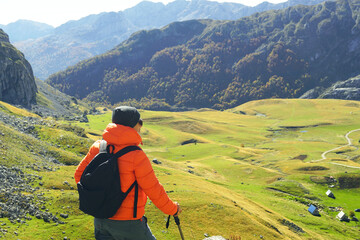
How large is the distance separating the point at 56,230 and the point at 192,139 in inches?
6845

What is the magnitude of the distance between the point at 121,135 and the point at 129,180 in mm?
1483

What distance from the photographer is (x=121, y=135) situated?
939cm

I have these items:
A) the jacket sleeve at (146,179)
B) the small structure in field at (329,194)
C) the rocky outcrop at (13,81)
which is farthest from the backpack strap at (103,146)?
the rocky outcrop at (13,81)

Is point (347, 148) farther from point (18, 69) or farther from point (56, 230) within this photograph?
point (18, 69)

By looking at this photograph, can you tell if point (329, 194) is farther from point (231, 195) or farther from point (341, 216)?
point (231, 195)

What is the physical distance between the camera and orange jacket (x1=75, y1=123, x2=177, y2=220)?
9164 mm

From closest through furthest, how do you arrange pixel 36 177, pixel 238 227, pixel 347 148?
pixel 238 227 < pixel 36 177 < pixel 347 148

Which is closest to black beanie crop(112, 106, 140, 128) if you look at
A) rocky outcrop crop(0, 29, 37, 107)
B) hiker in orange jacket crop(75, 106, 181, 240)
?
hiker in orange jacket crop(75, 106, 181, 240)

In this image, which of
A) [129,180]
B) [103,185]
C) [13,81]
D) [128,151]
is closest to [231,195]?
[129,180]

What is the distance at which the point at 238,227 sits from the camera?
3181 cm

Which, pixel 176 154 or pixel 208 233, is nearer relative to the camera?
pixel 208 233

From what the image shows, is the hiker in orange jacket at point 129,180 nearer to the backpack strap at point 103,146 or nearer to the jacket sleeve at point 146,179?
the jacket sleeve at point 146,179

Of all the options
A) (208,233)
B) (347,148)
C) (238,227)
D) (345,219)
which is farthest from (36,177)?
(347,148)

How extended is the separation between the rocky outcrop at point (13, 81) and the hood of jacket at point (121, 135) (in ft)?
618
